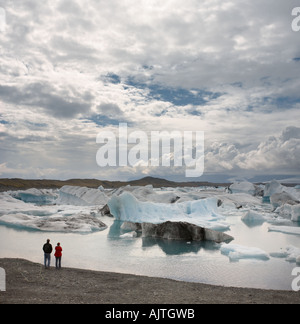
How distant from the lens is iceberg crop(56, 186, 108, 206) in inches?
1396

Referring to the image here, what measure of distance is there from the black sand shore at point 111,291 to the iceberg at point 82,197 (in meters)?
26.9

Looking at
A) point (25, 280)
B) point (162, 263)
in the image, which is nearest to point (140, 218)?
point (162, 263)

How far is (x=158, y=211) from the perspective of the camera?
70.3ft

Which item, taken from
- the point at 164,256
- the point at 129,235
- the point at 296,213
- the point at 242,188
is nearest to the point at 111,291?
the point at 164,256

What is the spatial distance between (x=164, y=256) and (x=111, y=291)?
5.10 m

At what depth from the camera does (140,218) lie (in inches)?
829

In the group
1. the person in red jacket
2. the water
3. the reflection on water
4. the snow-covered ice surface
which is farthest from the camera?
the reflection on water

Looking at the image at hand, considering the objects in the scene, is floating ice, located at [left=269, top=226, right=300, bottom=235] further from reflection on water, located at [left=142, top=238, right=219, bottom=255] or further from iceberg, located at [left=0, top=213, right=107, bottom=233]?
iceberg, located at [left=0, top=213, right=107, bottom=233]

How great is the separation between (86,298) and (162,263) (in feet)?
15.5

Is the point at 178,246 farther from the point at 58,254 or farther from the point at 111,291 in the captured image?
the point at 111,291

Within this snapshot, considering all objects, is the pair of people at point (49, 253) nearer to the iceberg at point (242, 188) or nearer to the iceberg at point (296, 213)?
the iceberg at point (296, 213)

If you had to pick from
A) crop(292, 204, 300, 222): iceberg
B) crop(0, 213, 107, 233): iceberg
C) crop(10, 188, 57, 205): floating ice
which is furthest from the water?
crop(10, 188, 57, 205): floating ice

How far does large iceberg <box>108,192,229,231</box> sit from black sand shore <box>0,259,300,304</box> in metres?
12.4
